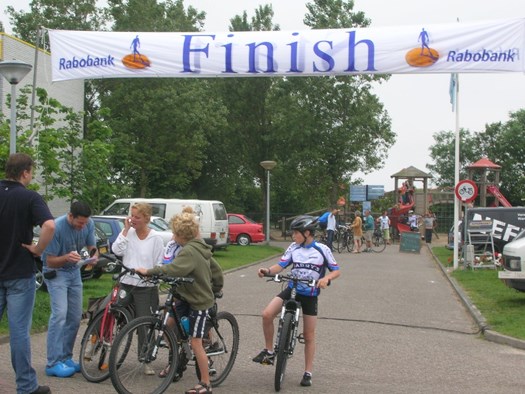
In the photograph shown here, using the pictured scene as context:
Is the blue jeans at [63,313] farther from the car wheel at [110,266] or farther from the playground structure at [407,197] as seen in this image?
the playground structure at [407,197]

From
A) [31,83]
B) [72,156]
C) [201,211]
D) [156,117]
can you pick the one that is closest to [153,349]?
[72,156]

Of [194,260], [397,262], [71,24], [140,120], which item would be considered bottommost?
[397,262]

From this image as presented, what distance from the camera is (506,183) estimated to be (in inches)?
2376

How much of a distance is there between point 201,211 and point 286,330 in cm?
1864

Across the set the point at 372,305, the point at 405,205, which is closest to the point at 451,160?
the point at 405,205

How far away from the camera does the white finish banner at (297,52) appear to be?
9.87m

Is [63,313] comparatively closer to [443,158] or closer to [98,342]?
[98,342]

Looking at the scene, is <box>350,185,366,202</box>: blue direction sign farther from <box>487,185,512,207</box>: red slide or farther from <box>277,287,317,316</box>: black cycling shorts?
<box>277,287,317,316</box>: black cycling shorts

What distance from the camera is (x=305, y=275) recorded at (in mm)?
6887

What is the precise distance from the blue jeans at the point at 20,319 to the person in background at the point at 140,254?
4.27 ft

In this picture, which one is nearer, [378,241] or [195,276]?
[195,276]

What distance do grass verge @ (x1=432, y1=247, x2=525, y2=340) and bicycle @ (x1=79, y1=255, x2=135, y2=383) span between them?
18.9ft

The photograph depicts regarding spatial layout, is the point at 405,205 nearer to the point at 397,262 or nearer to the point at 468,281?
the point at 397,262

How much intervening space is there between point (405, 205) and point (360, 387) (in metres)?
37.0
